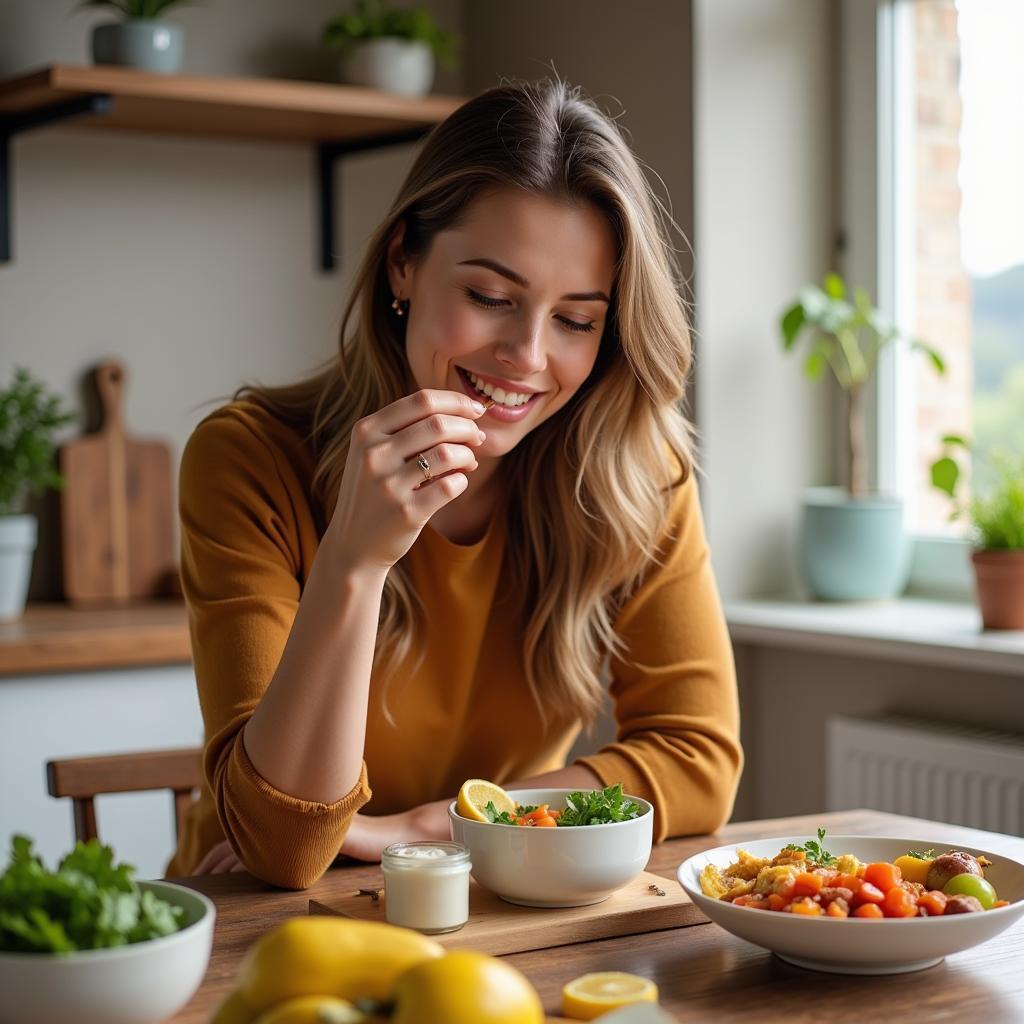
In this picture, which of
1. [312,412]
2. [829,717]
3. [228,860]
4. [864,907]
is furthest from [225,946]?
[829,717]

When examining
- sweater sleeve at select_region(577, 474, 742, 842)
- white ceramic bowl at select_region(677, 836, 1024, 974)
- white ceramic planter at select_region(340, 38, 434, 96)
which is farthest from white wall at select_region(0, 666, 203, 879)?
white ceramic bowl at select_region(677, 836, 1024, 974)

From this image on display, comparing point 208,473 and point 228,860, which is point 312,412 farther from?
point 228,860

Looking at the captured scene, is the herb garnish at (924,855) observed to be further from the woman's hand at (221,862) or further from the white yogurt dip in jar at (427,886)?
the woman's hand at (221,862)

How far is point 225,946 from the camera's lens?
121 cm

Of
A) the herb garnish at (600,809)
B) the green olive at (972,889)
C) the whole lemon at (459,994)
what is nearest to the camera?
the whole lemon at (459,994)

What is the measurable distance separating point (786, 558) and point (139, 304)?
4.75 ft

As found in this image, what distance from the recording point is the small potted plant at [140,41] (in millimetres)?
2750

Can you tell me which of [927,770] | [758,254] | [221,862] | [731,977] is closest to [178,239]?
[758,254]

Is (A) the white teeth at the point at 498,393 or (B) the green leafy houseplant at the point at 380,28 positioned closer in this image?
(A) the white teeth at the point at 498,393

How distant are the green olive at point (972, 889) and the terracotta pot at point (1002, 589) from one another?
148cm

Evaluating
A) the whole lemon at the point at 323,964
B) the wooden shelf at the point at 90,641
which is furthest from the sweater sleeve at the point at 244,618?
the wooden shelf at the point at 90,641

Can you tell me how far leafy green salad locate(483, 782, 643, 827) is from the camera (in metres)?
1.25

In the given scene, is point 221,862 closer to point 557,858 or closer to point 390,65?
point 557,858

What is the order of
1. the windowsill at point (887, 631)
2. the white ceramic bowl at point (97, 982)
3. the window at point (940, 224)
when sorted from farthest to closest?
the window at point (940, 224), the windowsill at point (887, 631), the white ceramic bowl at point (97, 982)
